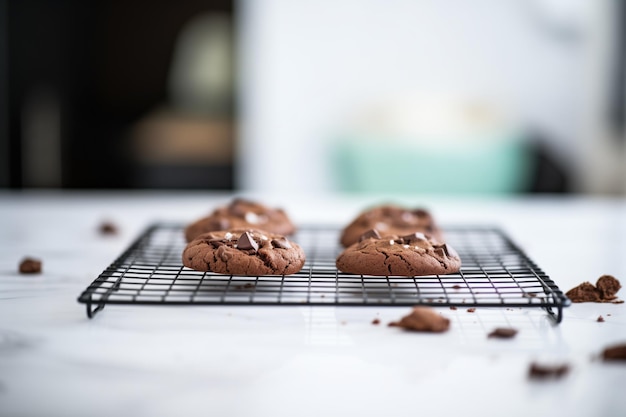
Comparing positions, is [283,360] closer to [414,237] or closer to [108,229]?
[414,237]

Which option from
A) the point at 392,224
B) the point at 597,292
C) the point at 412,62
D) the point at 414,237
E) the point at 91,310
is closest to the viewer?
the point at 91,310

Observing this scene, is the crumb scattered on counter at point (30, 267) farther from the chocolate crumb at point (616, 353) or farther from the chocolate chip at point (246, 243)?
the chocolate crumb at point (616, 353)

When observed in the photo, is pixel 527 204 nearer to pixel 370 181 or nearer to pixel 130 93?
pixel 370 181

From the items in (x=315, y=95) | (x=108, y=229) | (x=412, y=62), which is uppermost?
(x=412, y=62)

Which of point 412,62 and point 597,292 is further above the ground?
point 412,62

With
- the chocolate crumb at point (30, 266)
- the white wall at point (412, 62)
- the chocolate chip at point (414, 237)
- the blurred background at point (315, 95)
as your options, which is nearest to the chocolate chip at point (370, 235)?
the chocolate chip at point (414, 237)

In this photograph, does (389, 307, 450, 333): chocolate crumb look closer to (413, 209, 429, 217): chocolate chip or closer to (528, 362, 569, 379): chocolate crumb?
(528, 362, 569, 379): chocolate crumb

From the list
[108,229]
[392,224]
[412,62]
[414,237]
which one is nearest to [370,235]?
[414,237]
